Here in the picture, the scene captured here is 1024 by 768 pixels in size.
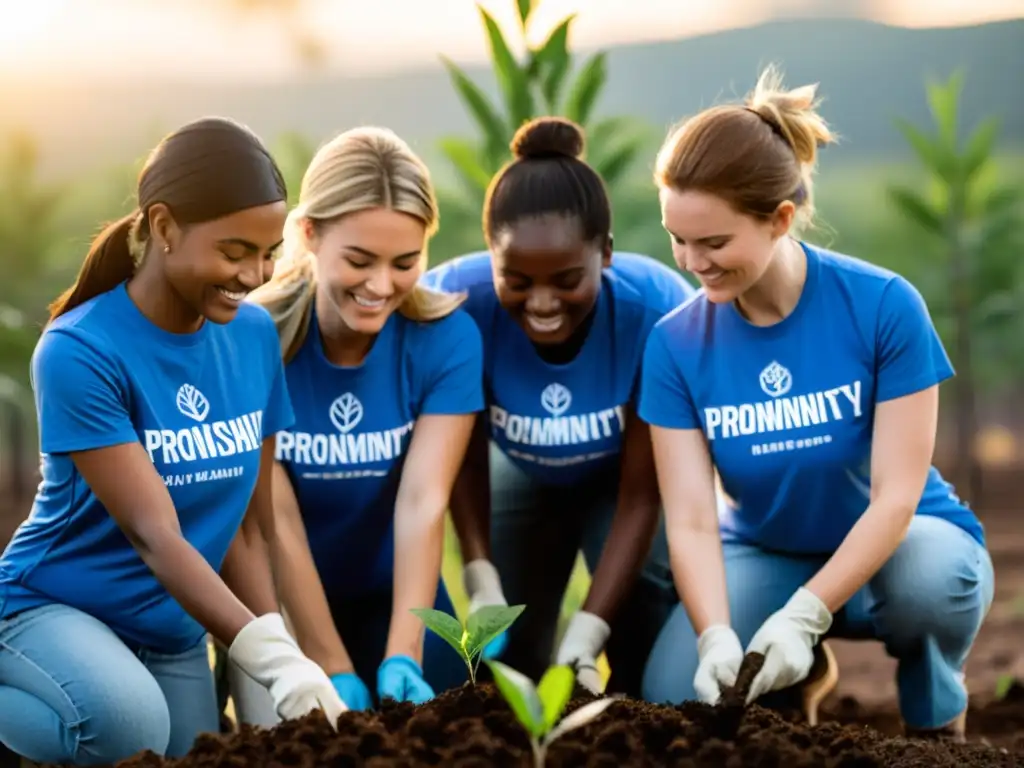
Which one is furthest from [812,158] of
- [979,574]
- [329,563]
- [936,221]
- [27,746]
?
[936,221]

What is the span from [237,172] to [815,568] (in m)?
1.48

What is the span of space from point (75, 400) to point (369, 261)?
2.25ft

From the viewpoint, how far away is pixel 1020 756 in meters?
2.29

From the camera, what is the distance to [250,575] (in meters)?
2.58

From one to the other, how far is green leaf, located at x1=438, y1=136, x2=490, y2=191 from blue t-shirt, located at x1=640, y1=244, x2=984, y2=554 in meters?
1.25

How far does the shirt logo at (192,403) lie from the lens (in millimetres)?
2355

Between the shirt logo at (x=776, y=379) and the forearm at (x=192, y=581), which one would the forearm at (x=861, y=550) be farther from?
the forearm at (x=192, y=581)

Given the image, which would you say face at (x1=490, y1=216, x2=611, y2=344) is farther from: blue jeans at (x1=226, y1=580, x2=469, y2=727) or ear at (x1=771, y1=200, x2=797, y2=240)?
blue jeans at (x1=226, y1=580, x2=469, y2=727)

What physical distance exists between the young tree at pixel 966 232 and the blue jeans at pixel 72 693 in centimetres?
473

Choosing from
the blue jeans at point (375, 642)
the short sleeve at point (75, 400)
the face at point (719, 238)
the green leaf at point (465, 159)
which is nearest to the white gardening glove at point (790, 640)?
the face at point (719, 238)

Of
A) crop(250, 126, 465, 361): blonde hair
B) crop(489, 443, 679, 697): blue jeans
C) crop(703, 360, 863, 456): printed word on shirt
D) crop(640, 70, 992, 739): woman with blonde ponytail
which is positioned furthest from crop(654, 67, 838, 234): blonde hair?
crop(489, 443, 679, 697): blue jeans

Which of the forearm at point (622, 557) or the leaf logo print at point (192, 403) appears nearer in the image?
the leaf logo print at point (192, 403)

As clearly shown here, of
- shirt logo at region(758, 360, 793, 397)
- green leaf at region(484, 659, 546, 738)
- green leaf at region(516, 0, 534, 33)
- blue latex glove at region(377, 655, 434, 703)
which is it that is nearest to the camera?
green leaf at region(484, 659, 546, 738)

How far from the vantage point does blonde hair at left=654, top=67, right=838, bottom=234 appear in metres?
2.47
